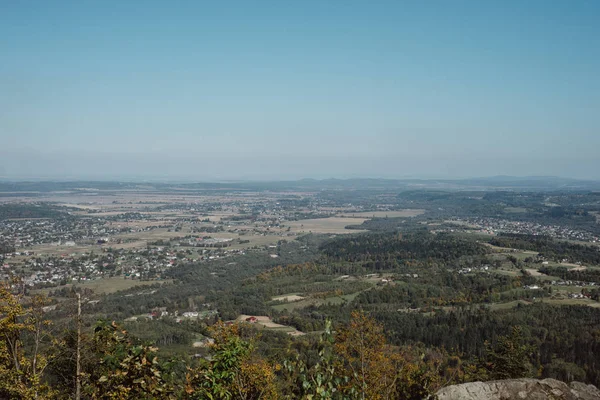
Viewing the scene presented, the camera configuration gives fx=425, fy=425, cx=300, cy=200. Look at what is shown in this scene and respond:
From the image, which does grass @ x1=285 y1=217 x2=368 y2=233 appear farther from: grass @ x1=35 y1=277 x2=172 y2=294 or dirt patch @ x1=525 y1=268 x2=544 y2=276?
grass @ x1=35 y1=277 x2=172 y2=294

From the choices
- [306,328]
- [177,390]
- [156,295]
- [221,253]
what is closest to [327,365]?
[177,390]

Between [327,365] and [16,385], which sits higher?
[327,365]

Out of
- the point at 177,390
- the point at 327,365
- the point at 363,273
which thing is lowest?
the point at 363,273

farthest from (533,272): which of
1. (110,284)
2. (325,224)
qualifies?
(325,224)

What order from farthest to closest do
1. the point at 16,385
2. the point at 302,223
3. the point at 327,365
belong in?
the point at 302,223 → the point at 16,385 → the point at 327,365

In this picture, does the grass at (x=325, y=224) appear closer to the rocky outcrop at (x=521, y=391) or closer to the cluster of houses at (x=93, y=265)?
the cluster of houses at (x=93, y=265)

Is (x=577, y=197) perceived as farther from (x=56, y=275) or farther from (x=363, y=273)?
(x=56, y=275)

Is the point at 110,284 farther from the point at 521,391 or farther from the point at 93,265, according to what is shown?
the point at 521,391

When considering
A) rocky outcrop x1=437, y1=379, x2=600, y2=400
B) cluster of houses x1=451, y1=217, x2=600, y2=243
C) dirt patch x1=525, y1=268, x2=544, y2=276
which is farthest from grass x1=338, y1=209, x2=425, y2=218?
rocky outcrop x1=437, y1=379, x2=600, y2=400
